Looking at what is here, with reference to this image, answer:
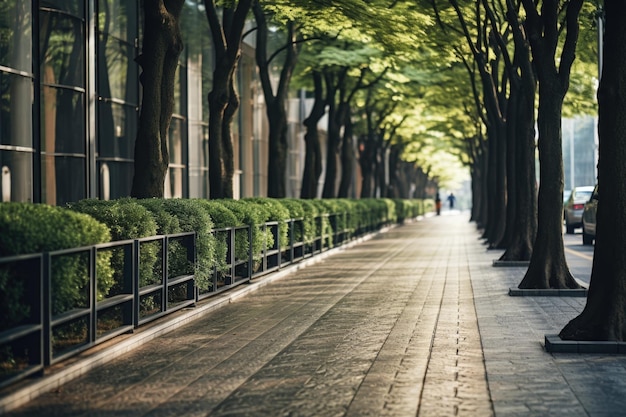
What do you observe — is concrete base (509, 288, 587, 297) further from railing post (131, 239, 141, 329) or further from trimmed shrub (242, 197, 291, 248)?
railing post (131, 239, 141, 329)

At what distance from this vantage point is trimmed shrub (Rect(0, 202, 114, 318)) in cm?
891

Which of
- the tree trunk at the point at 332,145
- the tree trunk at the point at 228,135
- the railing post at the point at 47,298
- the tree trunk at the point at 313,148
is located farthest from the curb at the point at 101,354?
the tree trunk at the point at 332,145

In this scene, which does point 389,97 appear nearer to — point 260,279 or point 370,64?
point 370,64

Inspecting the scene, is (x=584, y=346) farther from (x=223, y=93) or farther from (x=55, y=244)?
(x=223, y=93)

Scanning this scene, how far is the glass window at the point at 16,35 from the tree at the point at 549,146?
11.5 metres

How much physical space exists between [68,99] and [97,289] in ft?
57.2

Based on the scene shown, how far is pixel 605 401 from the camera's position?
8.54 metres

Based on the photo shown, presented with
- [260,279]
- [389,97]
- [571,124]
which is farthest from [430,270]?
[571,124]

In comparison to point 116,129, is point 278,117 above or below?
above

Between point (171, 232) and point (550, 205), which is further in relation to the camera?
point (550, 205)

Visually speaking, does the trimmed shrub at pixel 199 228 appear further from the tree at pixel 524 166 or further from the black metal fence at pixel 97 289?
the tree at pixel 524 166

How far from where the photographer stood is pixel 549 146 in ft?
60.2

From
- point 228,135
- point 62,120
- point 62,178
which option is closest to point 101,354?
point 228,135

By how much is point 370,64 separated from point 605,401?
29.2m
